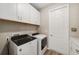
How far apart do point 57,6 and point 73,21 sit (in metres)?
0.77

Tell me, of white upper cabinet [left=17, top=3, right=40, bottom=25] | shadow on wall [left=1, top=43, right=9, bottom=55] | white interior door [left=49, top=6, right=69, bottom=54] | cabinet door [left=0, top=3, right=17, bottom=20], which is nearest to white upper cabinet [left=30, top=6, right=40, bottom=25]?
white upper cabinet [left=17, top=3, right=40, bottom=25]

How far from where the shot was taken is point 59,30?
2.49 m

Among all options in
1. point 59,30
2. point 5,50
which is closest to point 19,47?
point 5,50

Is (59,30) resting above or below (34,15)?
below

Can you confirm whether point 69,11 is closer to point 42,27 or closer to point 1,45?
point 42,27

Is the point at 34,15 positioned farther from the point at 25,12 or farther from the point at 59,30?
the point at 59,30

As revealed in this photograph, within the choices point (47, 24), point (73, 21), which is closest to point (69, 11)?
point (73, 21)

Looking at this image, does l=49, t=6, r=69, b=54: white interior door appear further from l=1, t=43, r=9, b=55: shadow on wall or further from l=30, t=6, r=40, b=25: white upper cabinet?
l=1, t=43, r=9, b=55: shadow on wall

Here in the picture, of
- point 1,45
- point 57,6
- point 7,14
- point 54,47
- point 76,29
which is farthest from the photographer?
point 54,47

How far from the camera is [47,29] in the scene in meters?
2.91

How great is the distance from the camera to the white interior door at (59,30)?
2242 mm

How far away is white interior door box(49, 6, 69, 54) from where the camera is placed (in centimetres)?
224

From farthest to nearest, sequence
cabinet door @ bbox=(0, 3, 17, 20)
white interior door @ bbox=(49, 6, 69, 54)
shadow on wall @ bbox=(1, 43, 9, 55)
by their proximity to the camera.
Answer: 1. white interior door @ bbox=(49, 6, 69, 54)
2. shadow on wall @ bbox=(1, 43, 9, 55)
3. cabinet door @ bbox=(0, 3, 17, 20)

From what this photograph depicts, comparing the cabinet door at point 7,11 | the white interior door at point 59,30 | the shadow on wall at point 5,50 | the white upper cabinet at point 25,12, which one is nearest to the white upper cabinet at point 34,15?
the white upper cabinet at point 25,12
